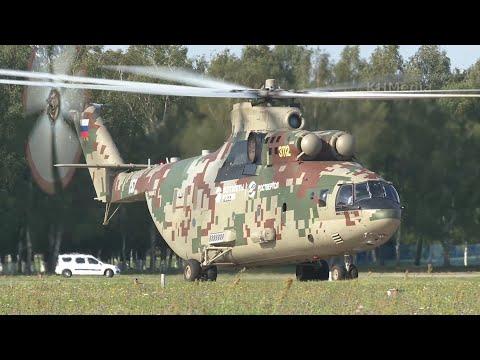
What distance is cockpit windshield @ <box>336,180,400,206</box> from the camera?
30562 mm

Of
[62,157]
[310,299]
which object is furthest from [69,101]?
[310,299]

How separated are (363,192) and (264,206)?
3754 mm

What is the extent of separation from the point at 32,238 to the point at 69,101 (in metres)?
14.6

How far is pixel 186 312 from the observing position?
2298 centimetres

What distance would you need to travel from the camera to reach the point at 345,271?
107 feet

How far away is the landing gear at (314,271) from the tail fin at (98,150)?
10.8 metres

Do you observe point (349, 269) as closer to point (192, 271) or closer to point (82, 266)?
point (192, 271)

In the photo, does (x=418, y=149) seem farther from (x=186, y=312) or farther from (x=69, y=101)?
(x=186, y=312)

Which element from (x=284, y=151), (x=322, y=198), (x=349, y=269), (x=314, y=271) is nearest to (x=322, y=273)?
(x=314, y=271)

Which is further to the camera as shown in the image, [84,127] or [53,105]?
[53,105]

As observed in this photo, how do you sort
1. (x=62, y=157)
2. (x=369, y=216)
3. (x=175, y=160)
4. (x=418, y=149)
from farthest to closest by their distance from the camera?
(x=418, y=149) → (x=62, y=157) → (x=175, y=160) → (x=369, y=216)

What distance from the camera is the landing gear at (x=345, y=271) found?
107ft

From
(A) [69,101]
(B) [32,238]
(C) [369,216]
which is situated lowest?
(B) [32,238]

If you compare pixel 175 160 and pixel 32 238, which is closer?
pixel 175 160
